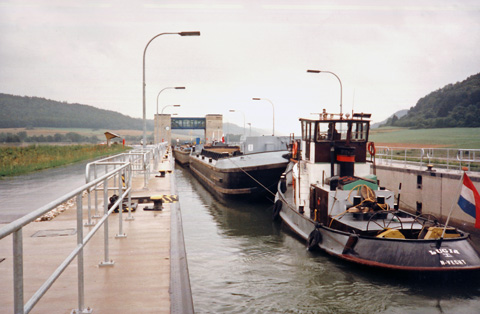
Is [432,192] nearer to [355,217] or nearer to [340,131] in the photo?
[340,131]

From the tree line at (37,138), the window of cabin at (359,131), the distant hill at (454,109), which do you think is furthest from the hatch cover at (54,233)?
the tree line at (37,138)

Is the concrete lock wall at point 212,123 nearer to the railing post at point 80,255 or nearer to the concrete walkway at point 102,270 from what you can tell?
the concrete walkway at point 102,270

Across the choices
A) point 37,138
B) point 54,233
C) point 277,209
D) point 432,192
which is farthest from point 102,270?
point 37,138

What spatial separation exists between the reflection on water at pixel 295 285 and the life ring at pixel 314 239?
0.26 m

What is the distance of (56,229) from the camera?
325 inches

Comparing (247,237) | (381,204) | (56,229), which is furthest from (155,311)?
(247,237)

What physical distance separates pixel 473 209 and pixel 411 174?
11435mm

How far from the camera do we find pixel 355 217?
11.6 m

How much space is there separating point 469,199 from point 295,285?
461 centimetres

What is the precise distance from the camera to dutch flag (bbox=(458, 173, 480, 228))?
8859 millimetres

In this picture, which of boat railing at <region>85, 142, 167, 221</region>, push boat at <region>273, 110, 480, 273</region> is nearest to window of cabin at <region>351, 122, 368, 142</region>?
push boat at <region>273, 110, 480, 273</region>

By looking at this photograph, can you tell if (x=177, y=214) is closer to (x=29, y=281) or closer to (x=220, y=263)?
(x=220, y=263)

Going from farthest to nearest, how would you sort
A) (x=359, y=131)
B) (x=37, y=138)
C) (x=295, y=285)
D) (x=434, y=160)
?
(x=37, y=138), (x=434, y=160), (x=359, y=131), (x=295, y=285)

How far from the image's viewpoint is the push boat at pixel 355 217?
9492 millimetres
